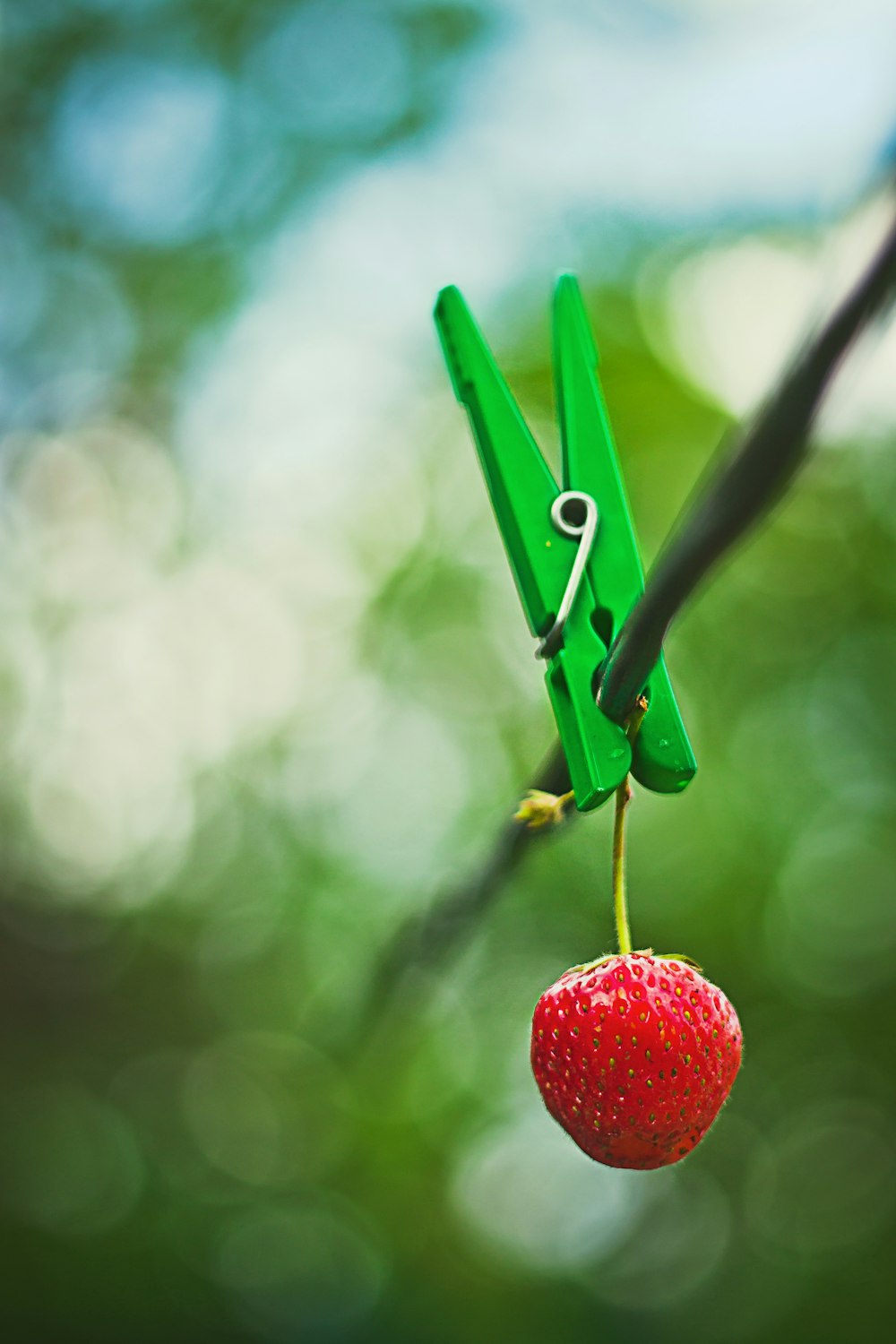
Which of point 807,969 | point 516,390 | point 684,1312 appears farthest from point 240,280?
point 684,1312

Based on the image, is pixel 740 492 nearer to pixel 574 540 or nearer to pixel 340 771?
pixel 574 540

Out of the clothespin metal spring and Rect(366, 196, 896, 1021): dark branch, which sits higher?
the clothespin metal spring

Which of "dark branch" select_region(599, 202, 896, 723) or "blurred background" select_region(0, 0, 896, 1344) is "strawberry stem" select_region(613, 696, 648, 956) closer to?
"dark branch" select_region(599, 202, 896, 723)

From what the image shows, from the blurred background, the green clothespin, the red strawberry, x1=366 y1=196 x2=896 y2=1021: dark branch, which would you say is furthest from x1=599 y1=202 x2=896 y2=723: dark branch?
the blurred background

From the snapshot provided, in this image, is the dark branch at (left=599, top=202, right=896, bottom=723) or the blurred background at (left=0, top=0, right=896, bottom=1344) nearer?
the dark branch at (left=599, top=202, right=896, bottom=723)

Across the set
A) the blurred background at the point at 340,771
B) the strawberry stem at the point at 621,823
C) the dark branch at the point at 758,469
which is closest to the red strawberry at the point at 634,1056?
the strawberry stem at the point at 621,823
